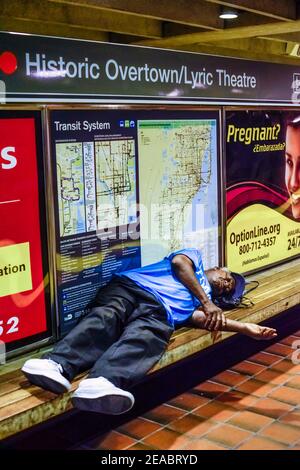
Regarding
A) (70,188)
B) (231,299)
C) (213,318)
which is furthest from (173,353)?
(70,188)

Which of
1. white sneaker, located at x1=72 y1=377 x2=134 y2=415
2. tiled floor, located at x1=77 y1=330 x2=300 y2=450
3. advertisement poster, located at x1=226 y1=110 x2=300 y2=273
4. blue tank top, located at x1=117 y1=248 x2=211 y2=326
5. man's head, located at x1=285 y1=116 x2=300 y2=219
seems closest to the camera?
white sneaker, located at x1=72 y1=377 x2=134 y2=415

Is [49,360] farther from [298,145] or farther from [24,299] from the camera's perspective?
[298,145]

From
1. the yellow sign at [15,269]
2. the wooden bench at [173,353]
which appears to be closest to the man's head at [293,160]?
the wooden bench at [173,353]

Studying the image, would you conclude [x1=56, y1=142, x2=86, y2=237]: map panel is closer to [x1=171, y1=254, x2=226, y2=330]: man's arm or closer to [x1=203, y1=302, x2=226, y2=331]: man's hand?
[x1=171, y1=254, x2=226, y2=330]: man's arm

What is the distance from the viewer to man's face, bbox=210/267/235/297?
441 cm

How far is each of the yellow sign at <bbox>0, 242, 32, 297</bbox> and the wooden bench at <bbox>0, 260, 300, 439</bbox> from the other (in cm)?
43

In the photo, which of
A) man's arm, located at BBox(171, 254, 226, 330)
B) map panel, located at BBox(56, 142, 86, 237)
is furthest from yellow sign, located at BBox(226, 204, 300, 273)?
map panel, located at BBox(56, 142, 86, 237)

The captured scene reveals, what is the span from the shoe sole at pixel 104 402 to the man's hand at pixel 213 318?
1.00 metres

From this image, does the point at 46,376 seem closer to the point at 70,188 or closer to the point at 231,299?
the point at 70,188

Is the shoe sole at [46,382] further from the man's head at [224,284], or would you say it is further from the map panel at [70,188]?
the man's head at [224,284]

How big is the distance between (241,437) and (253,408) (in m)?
0.43

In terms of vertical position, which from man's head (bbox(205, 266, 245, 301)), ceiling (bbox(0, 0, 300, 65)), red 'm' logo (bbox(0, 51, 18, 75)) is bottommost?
man's head (bbox(205, 266, 245, 301))

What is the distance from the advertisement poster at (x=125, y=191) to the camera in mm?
3799

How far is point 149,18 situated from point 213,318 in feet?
6.86
